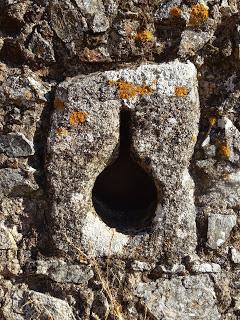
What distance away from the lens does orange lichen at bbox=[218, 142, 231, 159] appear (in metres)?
2.49

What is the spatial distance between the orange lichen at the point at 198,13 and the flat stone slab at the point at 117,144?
0.17 meters

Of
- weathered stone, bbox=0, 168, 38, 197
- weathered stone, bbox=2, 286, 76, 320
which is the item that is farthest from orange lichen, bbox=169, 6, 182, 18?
weathered stone, bbox=2, 286, 76, 320

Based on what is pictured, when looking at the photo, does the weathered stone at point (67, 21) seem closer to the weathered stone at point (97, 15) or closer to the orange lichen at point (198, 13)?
the weathered stone at point (97, 15)

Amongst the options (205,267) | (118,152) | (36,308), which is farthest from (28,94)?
(205,267)

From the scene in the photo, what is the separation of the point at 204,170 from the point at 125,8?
0.71 meters

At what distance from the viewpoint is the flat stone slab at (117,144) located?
243 centimetres

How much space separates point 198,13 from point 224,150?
1.79ft

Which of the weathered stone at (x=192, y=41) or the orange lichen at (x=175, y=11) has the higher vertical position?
the orange lichen at (x=175, y=11)

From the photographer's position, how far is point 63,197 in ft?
8.13

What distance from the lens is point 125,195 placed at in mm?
2781

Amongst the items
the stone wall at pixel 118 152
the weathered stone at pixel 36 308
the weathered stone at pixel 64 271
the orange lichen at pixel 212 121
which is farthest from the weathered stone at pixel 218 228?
the weathered stone at pixel 36 308

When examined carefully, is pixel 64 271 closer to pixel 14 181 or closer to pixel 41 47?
pixel 14 181

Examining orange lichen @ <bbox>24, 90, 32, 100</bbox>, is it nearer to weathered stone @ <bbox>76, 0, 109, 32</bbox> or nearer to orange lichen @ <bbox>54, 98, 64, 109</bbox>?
orange lichen @ <bbox>54, 98, 64, 109</bbox>

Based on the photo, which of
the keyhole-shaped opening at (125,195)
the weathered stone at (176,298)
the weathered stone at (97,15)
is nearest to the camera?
the weathered stone at (97,15)
